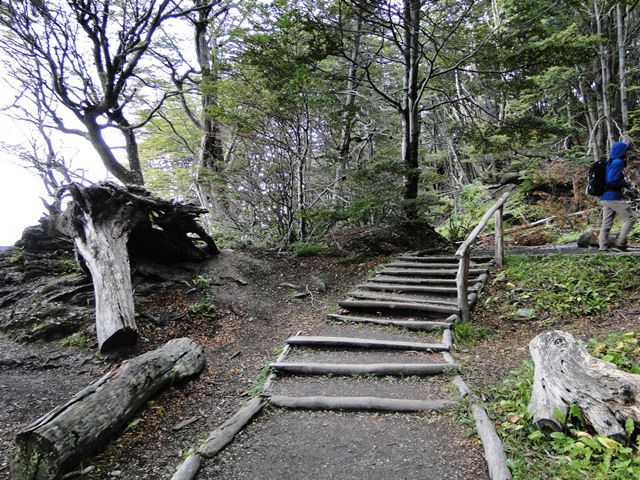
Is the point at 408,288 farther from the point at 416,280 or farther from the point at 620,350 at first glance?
the point at 620,350

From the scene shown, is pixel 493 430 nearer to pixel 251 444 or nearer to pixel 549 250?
pixel 251 444

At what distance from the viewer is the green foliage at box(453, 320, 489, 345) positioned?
4.92 metres

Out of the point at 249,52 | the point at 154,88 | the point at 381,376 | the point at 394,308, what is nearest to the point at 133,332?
the point at 381,376

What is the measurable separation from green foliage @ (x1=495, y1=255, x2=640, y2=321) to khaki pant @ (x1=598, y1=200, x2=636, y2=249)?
0.66m

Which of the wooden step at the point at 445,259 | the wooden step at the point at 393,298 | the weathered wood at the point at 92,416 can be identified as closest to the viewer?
the weathered wood at the point at 92,416

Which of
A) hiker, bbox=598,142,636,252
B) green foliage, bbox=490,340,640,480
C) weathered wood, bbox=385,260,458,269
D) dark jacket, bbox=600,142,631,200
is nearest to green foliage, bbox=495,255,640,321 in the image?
hiker, bbox=598,142,636,252

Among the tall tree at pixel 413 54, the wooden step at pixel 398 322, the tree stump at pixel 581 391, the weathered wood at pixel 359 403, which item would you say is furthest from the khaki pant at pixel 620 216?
the weathered wood at pixel 359 403

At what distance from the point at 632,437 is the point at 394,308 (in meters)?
3.53

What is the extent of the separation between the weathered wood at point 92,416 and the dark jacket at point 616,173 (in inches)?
284

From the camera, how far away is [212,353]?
5.15 m

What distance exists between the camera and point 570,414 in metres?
2.69

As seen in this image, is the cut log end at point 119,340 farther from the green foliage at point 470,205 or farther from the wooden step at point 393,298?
the green foliage at point 470,205

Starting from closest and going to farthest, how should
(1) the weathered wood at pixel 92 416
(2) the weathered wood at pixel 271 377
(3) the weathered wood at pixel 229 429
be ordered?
(1) the weathered wood at pixel 92 416 < (3) the weathered wood at pixel 229 429 < (2) the weathered wood at pixel 271 377

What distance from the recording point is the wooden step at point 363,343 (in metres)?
4.57
